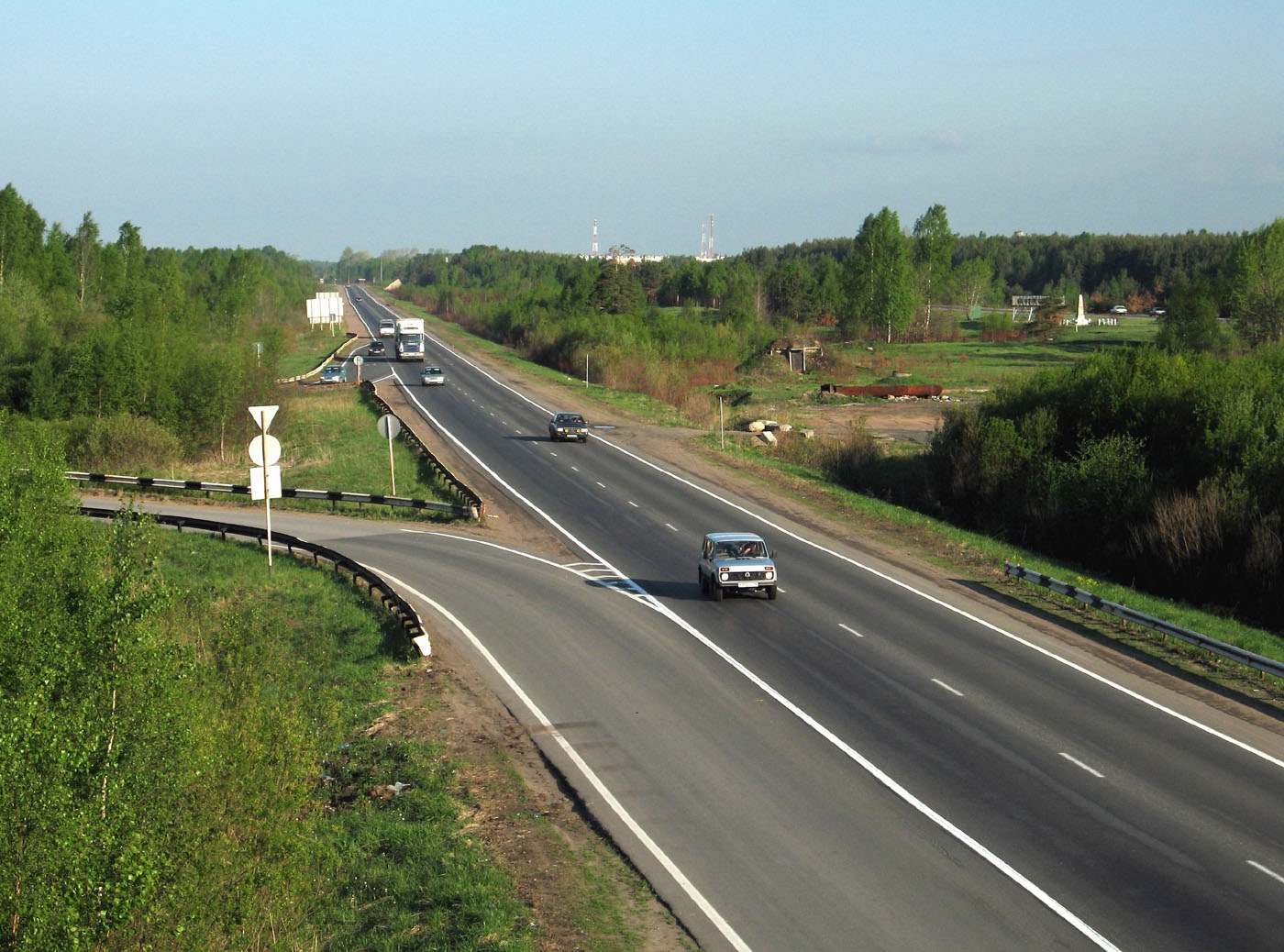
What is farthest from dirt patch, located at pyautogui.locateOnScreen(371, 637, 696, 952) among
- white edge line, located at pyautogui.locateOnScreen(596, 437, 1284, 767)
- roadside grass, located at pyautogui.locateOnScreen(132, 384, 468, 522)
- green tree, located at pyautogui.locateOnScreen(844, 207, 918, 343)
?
green tree, located at pyautogui.locateOnScreen(844, 207, 918, 343)

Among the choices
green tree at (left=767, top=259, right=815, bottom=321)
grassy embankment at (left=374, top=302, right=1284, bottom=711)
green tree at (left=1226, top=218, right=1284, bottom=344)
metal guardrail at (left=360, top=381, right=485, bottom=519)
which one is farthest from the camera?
green tree at (left=767, top=259, right=815, bottom=321)

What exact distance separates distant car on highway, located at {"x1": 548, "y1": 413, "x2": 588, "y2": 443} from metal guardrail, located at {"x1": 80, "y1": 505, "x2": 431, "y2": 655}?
18.2 m

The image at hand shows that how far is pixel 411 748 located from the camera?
1781 cm

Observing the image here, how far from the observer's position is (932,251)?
140250mm

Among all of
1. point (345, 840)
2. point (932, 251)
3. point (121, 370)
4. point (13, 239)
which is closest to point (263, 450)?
point (345, 840)

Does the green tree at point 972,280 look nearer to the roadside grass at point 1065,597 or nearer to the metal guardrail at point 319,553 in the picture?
the roadside grass at point 1065,597

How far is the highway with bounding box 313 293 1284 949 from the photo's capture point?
482 inches

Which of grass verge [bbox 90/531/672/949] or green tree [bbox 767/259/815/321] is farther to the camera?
green tree [bbox 767/259/815/321]

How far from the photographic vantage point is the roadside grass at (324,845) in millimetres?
11180

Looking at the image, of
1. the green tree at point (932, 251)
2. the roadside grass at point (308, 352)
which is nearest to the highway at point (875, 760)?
the roadside grass at point (308, 352)

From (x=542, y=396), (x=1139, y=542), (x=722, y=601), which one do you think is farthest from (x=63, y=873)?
(x=542, y=396)

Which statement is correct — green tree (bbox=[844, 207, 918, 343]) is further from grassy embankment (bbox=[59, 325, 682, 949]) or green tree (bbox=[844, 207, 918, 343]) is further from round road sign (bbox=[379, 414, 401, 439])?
grassy embankment (bbox=[59, 325, 682, 949])

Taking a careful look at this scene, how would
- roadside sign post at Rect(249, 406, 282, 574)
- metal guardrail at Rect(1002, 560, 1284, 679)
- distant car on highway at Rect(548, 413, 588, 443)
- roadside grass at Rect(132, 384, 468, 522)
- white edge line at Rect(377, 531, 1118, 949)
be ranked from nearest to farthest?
white edge line at Rect(377, 531, 1118, 949) < metal guardrail at Rect(1002, 560, 1284, 679) < roadside sign post at Rect(249, 406, 282, 574) < roadside grass at Rect(132, 384, 468, 522) < distant car on highway at Rect(548, 413, 588, 443)

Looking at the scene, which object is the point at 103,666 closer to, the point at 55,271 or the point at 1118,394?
the point at 1118,394
